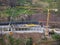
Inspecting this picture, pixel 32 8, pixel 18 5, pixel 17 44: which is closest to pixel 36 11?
pixel 32 8

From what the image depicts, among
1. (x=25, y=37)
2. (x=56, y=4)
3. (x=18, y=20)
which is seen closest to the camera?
(x=25, y=37)

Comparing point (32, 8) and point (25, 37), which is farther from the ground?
point (32, 8)

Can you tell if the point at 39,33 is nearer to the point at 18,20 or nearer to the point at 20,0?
the point at 18,20

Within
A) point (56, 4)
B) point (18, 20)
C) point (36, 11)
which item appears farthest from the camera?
point (36, 11)

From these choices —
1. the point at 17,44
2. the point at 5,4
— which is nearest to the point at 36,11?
the point at 5,4

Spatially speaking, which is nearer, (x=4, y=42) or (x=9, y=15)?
(x=4, y=42)

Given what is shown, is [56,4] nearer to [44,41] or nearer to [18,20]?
[18,20]

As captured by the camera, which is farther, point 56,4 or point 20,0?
point 20,0

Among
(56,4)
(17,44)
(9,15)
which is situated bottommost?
(17,44)

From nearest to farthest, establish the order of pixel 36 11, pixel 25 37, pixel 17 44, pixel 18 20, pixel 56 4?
pixel 17 44 → pixel 25 37 → pixel 56 4 → pixel 18 20 → pixel 36 11
